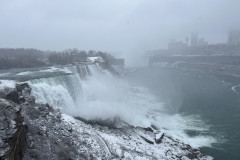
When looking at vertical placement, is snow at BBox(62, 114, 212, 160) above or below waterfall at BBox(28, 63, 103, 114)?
below

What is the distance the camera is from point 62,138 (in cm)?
1315

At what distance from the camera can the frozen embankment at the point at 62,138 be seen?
379 inches

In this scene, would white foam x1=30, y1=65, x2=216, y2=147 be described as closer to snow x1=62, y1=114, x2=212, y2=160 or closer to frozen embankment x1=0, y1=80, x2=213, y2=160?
frozen embankment x1=0, y1=80, x2=213, y2=160

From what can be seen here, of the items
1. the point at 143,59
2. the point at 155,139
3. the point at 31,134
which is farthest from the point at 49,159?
the point at 143,59

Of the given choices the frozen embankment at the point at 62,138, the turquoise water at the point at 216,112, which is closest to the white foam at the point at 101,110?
the turquoise water at the point at 216,112

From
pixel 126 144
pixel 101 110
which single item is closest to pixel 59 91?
pixel 101 110

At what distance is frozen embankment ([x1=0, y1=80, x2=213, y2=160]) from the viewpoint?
9617 millimetres

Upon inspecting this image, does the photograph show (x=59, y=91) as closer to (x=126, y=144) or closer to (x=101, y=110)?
(x=101, y=110)

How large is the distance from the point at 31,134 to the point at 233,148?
1611 centimetres

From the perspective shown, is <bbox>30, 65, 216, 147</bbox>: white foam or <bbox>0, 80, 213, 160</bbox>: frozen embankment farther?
<bbox>30, 65, 216, 147</bbox>: white foam

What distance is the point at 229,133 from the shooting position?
22.0 meters

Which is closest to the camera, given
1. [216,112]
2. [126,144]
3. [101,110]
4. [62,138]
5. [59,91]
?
[62,138]

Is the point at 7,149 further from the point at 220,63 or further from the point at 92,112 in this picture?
the point at 220,63

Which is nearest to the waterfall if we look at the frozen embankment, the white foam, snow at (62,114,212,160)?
the white foam
